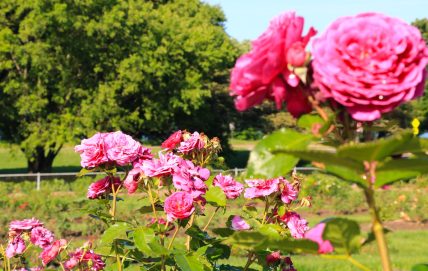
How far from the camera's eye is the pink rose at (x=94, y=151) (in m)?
2.69

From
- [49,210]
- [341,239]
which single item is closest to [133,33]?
[49,210]

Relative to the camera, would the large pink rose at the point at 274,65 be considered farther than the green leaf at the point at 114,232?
No

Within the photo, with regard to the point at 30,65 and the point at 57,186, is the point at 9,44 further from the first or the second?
the point at 57,186

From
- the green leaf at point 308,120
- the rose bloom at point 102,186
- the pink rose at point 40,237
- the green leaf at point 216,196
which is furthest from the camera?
the pink rose at point 40,237

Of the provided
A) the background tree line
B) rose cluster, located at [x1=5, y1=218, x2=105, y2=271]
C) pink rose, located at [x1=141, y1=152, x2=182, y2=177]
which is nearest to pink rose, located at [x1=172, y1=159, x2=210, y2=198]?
pink rose, located at [x1=141, y1=152, x2=182, y2=177]

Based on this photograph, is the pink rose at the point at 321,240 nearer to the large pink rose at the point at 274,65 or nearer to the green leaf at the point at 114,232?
the large pink rose at the point at 274,65

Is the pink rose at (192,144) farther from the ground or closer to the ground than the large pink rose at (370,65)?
closer to the ground

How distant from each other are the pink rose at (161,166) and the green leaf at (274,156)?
1.40 metres

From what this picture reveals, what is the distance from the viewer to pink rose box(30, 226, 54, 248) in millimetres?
3135

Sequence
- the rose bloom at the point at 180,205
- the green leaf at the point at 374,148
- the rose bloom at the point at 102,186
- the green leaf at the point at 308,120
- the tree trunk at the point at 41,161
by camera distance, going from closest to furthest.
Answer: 1. the green leaf at the point at 374,148
2. the green leaf at the point at 308,120
3. the rose bloom at the point at 180,205
4. the rose bloom at the point at 102,186
5. the tree trunk at the point at 41,161

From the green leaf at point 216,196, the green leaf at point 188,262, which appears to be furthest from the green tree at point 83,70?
the green leaf at point 188,262

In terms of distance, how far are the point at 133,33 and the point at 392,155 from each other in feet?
79.3

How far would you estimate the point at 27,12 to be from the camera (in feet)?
79.1

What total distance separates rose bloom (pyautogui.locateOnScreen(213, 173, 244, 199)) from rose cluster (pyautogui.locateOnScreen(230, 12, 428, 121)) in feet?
5.57
